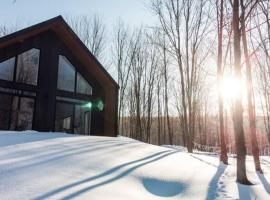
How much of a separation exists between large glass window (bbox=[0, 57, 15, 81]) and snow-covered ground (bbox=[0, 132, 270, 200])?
581 centimetres

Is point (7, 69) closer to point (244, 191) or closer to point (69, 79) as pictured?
point (69, 79)

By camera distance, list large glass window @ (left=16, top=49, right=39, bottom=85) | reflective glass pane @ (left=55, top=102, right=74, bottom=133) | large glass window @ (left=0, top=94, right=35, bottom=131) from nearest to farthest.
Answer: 1. large glass window @ (left=0, top=94, right=35, bottom=131)
2. large glass window @ (left=16, top=49, right=39, bottom=85)
3. reflective glass pane @ (left=55, top=102, right=74, bottom=133)

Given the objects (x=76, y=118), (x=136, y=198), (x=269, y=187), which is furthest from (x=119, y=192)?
(x=76, y=118)

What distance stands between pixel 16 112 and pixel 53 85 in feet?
7.28

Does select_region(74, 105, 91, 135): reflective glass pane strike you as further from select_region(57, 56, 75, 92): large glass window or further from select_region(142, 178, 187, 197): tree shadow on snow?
select_region(142, 178, 187, 197): tree shadow on snow

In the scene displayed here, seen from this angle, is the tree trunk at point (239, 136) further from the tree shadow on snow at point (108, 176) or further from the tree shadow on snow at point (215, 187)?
the tree shadow on snow at point (108, 176)

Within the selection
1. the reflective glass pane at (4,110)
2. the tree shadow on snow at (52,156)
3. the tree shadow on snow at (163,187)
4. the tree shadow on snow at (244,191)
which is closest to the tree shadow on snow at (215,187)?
the tree shadow on snow at (244,191)

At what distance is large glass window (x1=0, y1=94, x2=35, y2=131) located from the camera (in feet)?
43.0

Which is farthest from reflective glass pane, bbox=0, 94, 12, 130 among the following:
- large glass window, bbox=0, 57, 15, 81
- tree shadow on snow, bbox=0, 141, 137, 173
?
tree shadow on snow, bbox=0, 141, 137, 173

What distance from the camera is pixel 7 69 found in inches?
528

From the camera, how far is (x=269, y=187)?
7.10 meters

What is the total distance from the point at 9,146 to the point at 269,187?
21.2 ft

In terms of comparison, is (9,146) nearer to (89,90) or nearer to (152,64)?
(89,90)

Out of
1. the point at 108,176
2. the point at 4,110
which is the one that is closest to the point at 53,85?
the point at 4,110
